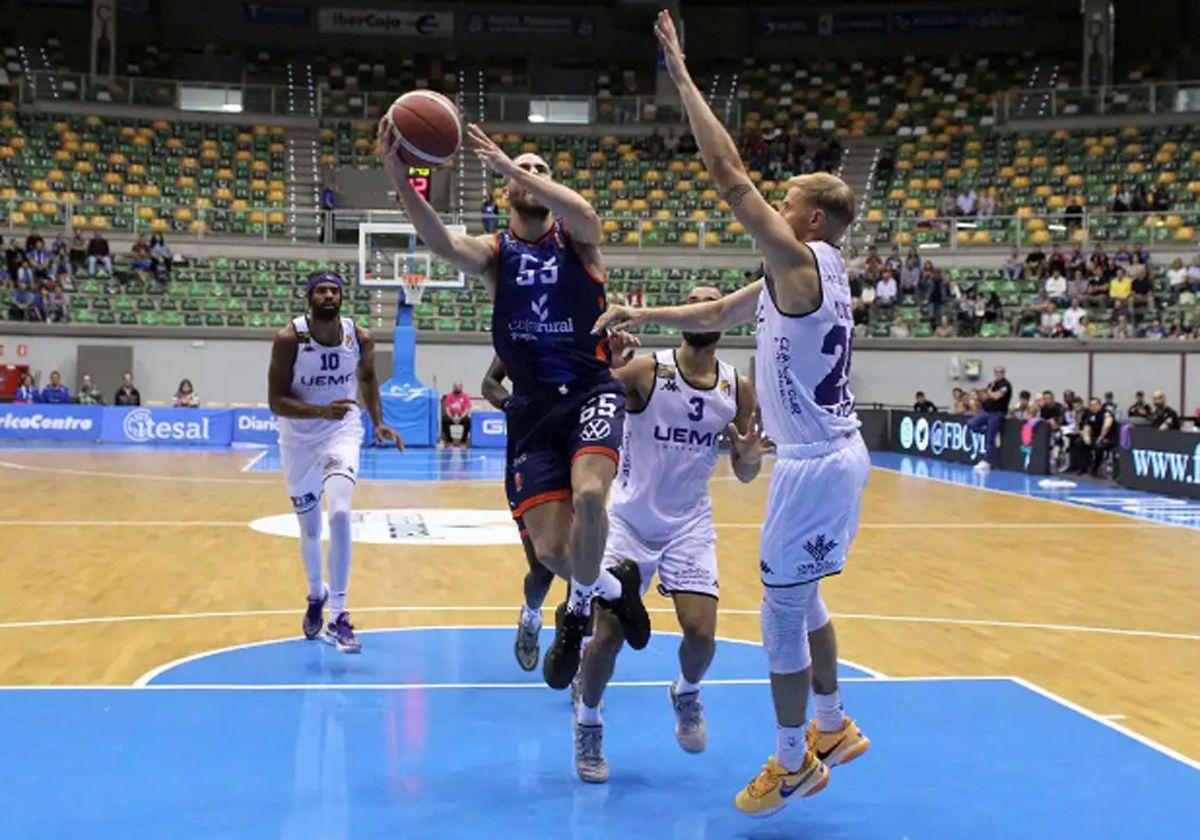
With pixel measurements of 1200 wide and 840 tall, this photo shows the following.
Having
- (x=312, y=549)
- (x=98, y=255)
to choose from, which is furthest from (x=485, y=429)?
(x=312, y=549)

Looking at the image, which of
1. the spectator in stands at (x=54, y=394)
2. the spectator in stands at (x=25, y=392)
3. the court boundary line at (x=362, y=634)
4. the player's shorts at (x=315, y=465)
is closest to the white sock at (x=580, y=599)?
the court boundary line at (x=362, y=634)

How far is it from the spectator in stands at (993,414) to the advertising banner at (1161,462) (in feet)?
10.8

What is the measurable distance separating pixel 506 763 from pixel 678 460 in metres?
1.54

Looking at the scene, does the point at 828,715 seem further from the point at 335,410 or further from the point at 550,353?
the point at 335,410

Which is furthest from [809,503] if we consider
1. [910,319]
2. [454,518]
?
[910,319]

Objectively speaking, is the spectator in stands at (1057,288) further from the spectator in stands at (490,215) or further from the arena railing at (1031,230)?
the spectator in stands at (490,215)

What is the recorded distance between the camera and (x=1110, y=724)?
243 inches

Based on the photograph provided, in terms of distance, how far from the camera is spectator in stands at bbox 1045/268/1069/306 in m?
28.9

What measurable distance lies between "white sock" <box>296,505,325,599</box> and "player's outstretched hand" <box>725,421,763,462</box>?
3105 mm

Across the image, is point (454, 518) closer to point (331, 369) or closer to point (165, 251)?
point (331, 369)

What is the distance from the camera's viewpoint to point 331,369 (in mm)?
8078

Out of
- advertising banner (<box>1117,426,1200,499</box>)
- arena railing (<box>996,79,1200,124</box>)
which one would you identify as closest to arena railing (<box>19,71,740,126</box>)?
arena railing (<box>996,79,1200,124</box>)

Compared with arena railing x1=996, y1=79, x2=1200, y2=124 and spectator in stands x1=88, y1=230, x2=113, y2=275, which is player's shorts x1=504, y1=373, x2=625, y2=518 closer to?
spectator in stands x1=88, y1=230, x2=113, y2=275

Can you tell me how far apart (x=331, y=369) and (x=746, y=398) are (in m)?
2.93
